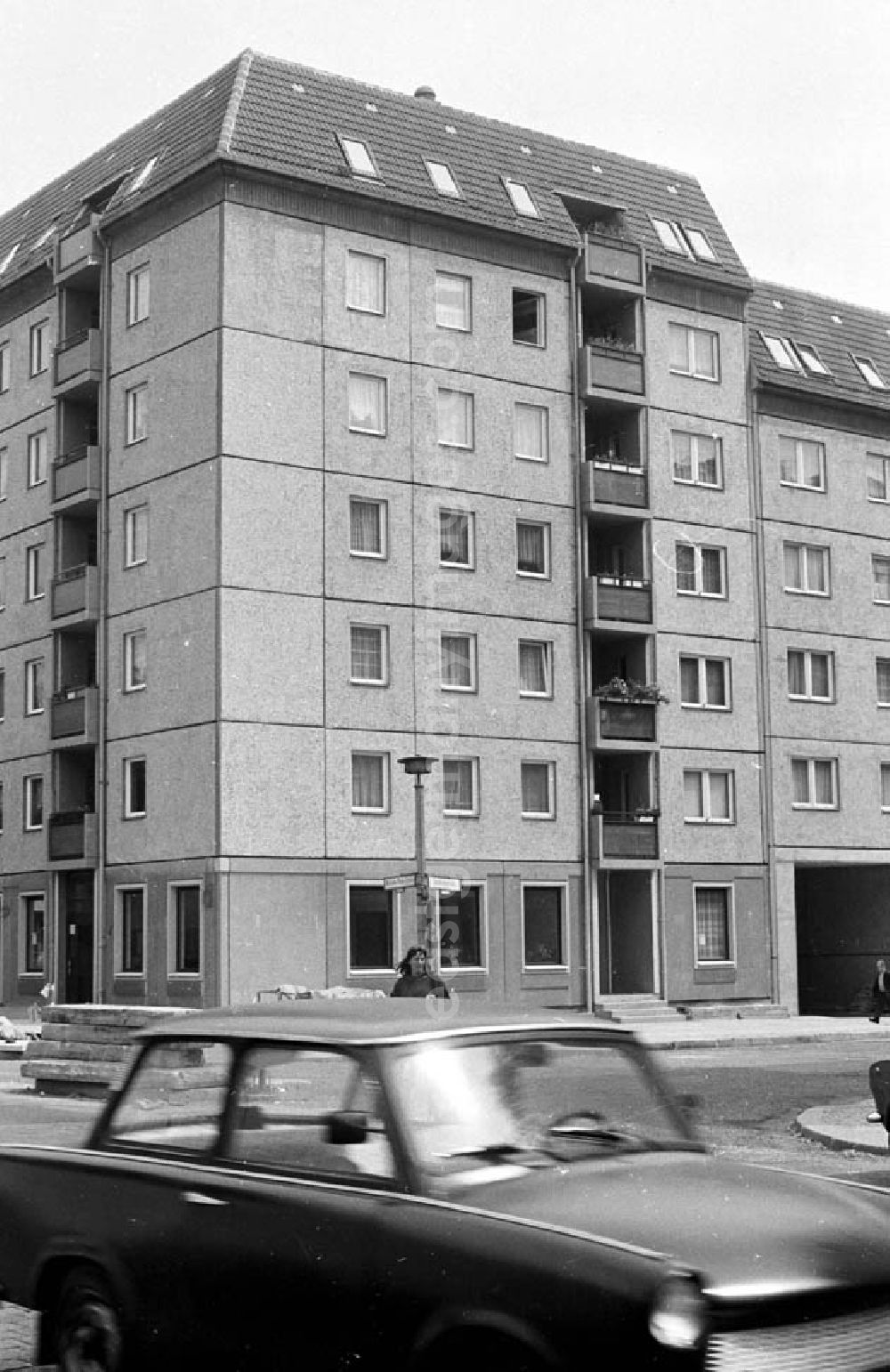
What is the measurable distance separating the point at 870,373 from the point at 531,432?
1256 centimetres

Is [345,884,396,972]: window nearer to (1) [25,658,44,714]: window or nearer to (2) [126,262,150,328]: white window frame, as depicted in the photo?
(1) [25,658,44,714]: window

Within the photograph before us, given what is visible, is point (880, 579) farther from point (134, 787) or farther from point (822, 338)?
point (134, 787)

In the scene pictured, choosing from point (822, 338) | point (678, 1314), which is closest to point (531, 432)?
point (822, 338)

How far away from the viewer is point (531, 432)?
41.7 metres

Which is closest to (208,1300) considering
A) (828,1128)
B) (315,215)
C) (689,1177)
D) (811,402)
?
(689,1177)

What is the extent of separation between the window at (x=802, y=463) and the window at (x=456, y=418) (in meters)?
9.21

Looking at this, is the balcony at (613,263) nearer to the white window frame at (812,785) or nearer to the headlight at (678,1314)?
the white window frame at (812,785)

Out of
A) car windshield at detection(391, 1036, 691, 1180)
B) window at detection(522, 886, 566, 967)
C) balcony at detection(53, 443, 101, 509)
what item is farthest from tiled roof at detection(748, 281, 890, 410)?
car windshield at detection(391, 1036, 691, 1180)

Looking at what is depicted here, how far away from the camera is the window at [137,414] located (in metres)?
39.6

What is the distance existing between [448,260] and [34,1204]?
35.8 m

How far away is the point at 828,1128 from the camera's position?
16891 mm

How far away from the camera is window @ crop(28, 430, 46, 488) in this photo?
142 ft

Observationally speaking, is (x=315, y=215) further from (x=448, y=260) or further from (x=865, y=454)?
(x=865, y=454)

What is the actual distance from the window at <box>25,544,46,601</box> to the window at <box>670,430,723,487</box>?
1466 cm
